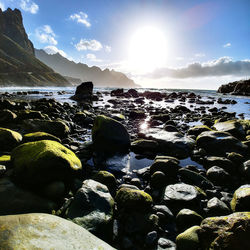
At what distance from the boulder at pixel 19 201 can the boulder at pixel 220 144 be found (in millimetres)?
7238

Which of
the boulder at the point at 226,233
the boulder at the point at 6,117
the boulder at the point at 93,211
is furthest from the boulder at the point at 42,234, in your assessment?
the boulder at the point at 6,117

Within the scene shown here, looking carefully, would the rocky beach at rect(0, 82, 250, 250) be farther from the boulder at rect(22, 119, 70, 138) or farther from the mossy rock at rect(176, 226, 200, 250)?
the boulder at rect(22, 119, 70, 138)

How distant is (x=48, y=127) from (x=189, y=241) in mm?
8810

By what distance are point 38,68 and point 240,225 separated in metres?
195

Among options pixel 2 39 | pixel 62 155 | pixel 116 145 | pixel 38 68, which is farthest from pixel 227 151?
pixel 2 39

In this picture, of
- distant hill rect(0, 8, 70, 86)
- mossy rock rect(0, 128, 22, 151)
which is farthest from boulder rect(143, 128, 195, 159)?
distant hill rect(0, 8, 70, 86)

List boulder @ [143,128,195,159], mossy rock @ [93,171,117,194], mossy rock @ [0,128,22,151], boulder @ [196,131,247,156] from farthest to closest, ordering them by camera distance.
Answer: boulder @ [143,128,195,159], boulder @ [196,131,247,156], mossy rock @ [0,128,22,151], mossy rock @ [93,171,117,194]

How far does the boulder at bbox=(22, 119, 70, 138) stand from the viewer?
31.0ft

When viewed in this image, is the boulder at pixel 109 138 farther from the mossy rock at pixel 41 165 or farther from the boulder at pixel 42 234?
the boulder at pixel 42 234

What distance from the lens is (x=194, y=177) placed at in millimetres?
5637

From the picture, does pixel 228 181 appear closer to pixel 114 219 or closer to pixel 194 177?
pixel 194 177

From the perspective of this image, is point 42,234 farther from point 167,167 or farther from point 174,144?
point 174,144

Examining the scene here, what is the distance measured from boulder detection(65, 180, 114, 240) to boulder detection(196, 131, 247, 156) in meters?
6.16

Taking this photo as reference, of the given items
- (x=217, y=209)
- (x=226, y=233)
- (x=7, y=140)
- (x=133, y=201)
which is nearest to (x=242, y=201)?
(x=217, y=209)
